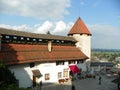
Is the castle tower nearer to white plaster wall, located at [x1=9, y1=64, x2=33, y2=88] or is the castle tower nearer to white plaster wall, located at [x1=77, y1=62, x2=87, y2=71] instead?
white plaster wall, located at [x1=77, y1=62, x2=87, y2=71]

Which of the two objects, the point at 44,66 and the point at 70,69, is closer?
the point at 44,66

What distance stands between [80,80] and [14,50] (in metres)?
14.3

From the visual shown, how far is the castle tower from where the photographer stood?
5206 cm

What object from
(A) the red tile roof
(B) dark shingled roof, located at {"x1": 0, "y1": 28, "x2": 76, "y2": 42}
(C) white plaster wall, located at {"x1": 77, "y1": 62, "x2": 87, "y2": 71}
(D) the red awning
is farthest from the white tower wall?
(D) the red awning

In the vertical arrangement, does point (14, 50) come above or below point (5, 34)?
below

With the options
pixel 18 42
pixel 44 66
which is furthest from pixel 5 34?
pixel 44 66

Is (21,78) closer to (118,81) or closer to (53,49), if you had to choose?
(53,49)

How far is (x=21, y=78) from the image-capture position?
3475 cm

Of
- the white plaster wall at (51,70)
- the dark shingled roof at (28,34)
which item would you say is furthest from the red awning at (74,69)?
the dark shingled roof at (28,34)

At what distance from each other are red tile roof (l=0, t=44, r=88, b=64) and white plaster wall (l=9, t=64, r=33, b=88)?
87 centimetres

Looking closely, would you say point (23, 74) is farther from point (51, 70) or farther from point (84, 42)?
point (84, 42)

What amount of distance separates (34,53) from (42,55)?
1528mm

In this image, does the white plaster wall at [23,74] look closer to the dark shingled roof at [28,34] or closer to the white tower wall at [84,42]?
the dark shingled roof at [28,34]

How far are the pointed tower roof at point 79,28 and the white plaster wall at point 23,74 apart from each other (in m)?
18.9
